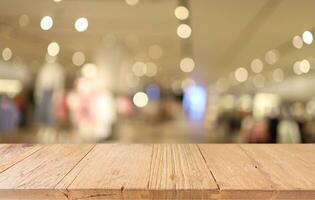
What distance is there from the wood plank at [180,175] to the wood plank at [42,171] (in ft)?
0.59

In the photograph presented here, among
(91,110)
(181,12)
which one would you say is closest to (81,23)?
(181,12)

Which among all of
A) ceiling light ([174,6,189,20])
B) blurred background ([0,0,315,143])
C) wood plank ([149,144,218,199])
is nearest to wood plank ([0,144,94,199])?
wood plank ([149,144,218,199])

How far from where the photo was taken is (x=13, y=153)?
Answer: 83 centimetres

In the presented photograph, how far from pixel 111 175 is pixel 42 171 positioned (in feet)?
0.50

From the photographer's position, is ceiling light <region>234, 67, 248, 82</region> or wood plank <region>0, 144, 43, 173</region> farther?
ceiling light <region>234, 67, 248, 82</region>

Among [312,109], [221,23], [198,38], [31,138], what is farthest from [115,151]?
[312,109]

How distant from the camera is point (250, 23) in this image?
471 cm

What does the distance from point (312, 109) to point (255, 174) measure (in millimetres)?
7196

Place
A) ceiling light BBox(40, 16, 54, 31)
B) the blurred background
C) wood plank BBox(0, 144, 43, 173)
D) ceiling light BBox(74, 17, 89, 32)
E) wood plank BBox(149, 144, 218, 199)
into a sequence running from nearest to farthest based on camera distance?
wood plank BBox(149, 144, 218, 199) < wood plank BBox(0, 144, 43, 173) < ceiling light BBox(40, 16, 54, 31) < ceiling light BBox(74, 17, 89, 32) < the blurred background

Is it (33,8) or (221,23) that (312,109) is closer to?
(221,23)

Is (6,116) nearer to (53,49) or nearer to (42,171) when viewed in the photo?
(53,49)

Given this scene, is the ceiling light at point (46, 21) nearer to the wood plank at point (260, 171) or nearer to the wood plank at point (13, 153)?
the wood plank at point (13, 153)

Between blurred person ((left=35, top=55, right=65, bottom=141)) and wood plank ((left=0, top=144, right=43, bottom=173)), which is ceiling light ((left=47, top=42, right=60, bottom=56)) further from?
wood plank ((left=0, top=144, right=43, bottom=173))

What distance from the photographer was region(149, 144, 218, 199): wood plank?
1.97 feet
